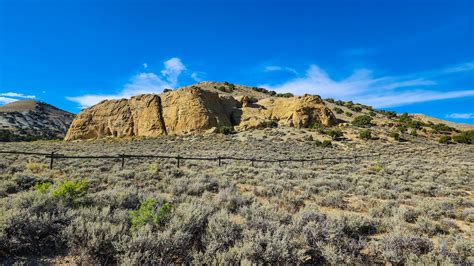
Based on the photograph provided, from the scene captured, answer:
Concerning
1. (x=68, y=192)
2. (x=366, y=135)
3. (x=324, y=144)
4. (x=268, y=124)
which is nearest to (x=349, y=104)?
(x=366, y=135)

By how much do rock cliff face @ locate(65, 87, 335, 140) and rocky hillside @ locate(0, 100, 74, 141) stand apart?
5823cm

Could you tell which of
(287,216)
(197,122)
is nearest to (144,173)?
(287,216)

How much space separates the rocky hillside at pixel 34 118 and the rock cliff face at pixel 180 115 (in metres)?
58.2

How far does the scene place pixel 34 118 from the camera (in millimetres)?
126750

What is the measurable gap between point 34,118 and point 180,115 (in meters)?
116

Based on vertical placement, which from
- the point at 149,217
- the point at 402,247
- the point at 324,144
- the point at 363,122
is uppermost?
the point at 363,122

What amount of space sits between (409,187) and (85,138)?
189 ft

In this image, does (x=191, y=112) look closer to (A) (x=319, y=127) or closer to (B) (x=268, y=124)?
(B) (x=268, y=124)

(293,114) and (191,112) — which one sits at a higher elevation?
(293,114)

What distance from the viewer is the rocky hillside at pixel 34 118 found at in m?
108

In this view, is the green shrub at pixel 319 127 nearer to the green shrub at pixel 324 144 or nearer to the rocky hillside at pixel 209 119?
the rocky hillside at pixel 209 119

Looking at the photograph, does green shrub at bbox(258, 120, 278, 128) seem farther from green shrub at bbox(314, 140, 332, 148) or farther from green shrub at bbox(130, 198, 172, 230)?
green shrub at bbox(130, 198, 172, 230)

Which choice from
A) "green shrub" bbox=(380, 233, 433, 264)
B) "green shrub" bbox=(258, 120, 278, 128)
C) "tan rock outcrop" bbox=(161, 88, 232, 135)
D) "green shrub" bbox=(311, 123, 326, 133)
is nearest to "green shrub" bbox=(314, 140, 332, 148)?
"green shrub" bbox=(311, 123, 326, 133)

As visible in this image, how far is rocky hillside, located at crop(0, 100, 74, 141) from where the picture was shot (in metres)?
108
